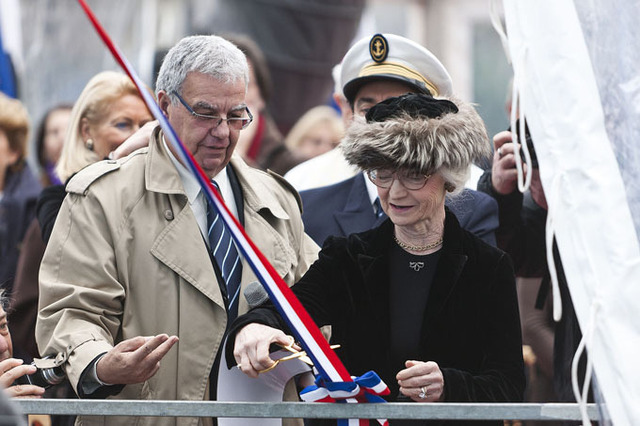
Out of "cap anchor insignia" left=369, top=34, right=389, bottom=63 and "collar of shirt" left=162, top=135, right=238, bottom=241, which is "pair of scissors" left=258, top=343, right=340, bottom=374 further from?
"cap anchor insignia" left=369, top=34, right=389, bottom=63

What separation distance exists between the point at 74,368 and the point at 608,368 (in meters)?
1.57

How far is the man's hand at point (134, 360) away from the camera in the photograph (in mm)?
3223

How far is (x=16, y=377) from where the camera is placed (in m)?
3.43

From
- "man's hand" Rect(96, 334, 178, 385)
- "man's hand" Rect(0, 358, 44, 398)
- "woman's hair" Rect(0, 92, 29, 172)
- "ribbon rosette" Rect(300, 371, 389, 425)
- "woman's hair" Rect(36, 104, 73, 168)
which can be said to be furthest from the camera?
"woman's hair" Rect(36, 104, 73, 168)

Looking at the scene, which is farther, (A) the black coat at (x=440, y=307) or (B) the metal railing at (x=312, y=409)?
(A) the black coat at (x=440, y=307)

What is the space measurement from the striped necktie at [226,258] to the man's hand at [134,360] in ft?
1.76

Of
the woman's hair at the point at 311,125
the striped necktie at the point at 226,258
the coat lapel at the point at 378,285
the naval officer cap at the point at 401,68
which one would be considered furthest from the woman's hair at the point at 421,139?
the woman's hair at the point at 311,125

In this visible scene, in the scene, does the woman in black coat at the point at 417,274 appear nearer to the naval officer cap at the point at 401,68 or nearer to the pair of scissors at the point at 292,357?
the pair of scissors at the point at 292,357

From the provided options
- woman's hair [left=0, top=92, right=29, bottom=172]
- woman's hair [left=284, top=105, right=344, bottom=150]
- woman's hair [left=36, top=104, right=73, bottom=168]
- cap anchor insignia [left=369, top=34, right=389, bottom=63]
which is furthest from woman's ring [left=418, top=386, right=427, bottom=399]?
woman's hair [left=284, top=105, right=344, bottom=150]

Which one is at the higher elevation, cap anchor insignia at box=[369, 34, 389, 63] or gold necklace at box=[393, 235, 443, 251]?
cap anchor insignia at box=[369, 34, 389, 63]

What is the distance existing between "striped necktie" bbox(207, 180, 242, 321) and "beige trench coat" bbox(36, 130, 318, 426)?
3cm

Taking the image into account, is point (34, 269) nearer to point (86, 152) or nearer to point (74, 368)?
point (86, 152)

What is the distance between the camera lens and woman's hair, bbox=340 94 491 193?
345 centimetres

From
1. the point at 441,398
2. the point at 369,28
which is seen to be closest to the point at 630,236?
the point at 441,398
